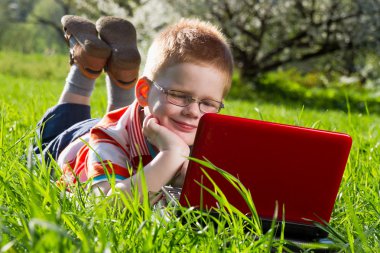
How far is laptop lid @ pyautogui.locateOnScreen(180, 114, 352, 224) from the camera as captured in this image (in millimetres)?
1694

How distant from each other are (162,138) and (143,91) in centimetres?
31

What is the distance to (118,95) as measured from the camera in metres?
3.53

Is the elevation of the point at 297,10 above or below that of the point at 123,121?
below

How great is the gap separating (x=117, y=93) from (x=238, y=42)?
37.8ft

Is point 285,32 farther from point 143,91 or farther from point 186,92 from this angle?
point 186,92

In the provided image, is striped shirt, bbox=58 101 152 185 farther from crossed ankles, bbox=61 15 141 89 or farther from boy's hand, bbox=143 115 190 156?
crossed ankles, bbox=61 15 141 89

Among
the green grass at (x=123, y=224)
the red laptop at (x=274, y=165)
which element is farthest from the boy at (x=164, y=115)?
the red laptop at (x=274, y=165)

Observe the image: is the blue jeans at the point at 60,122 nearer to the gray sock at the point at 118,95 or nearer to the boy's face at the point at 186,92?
the gray sock at the point at 118,95

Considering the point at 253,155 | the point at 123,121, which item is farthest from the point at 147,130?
the point at 253,155

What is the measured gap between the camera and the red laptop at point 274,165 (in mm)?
1694

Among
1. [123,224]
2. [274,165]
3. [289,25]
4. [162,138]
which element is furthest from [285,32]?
[123,224]

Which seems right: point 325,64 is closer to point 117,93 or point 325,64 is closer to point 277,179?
point 117,93

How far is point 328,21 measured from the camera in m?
13.9

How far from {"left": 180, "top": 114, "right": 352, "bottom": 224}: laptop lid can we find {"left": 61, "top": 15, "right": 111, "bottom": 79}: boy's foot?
5.12 ft
